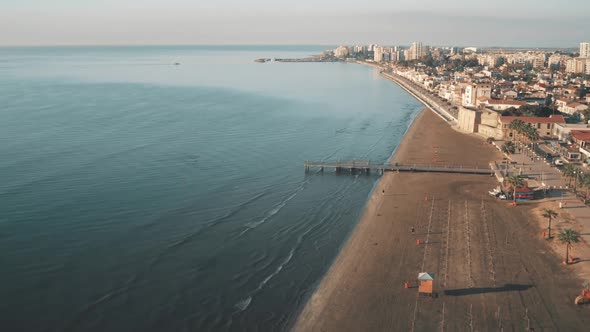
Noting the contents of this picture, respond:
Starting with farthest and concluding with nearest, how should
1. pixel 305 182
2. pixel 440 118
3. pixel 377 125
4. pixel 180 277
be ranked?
pixel 440 118, pixel 377 125, pixel 305 182, pixel 180 277

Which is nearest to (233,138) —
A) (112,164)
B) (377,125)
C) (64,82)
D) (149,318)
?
(112,164)

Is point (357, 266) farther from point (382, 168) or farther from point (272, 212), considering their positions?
point (382, 168)

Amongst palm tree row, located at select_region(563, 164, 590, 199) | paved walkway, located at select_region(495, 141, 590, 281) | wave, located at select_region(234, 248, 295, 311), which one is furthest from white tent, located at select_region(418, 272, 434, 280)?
palm tree row, located at select_region(563, 164, 590, 199)

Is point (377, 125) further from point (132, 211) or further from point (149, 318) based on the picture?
point (149, 318)

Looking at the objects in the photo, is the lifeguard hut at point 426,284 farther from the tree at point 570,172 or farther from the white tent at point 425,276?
the tree at point 570,172

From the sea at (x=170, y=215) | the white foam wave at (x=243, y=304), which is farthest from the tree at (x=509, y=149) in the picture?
the white foam wave at (x=243, y=304)

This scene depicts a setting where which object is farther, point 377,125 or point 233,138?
point 377,125
